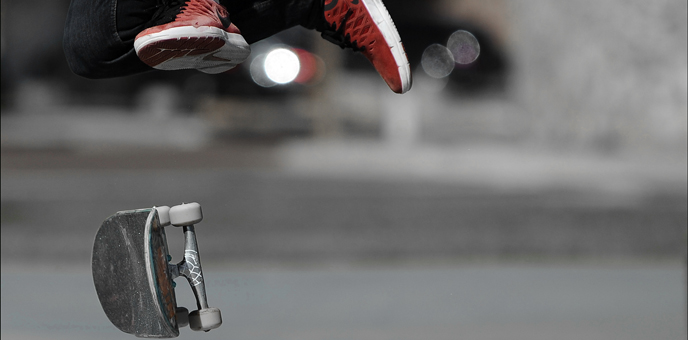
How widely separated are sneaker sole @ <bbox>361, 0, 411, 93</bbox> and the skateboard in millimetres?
843

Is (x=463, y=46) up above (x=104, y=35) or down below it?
above

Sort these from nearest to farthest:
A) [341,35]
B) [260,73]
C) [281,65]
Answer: [341,35] < [260,73] < [281,65]

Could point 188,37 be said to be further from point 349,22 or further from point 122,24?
point 349,22

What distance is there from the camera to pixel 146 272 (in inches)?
85.4

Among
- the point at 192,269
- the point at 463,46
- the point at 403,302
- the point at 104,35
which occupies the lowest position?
the point at 403,302

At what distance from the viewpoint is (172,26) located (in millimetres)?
1809

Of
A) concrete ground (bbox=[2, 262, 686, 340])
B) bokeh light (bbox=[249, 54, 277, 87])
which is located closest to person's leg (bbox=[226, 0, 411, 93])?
concrete ground (bbox=[2, 262, 686, 340])

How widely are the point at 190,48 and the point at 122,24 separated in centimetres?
25

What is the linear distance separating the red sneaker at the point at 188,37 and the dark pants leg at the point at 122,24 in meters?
0.10

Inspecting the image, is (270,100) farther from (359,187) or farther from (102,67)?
(102,67)

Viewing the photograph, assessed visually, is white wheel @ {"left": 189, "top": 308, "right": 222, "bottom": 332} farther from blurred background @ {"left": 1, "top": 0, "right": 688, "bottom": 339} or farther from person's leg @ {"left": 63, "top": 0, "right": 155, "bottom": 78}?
blurred background @ {"left": 1, "top": 0, "right": 688, "bottom": 339}

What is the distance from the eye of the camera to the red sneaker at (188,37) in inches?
71.2

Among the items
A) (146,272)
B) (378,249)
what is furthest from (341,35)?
(378,249)

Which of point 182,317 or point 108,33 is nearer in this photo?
point 108,33
